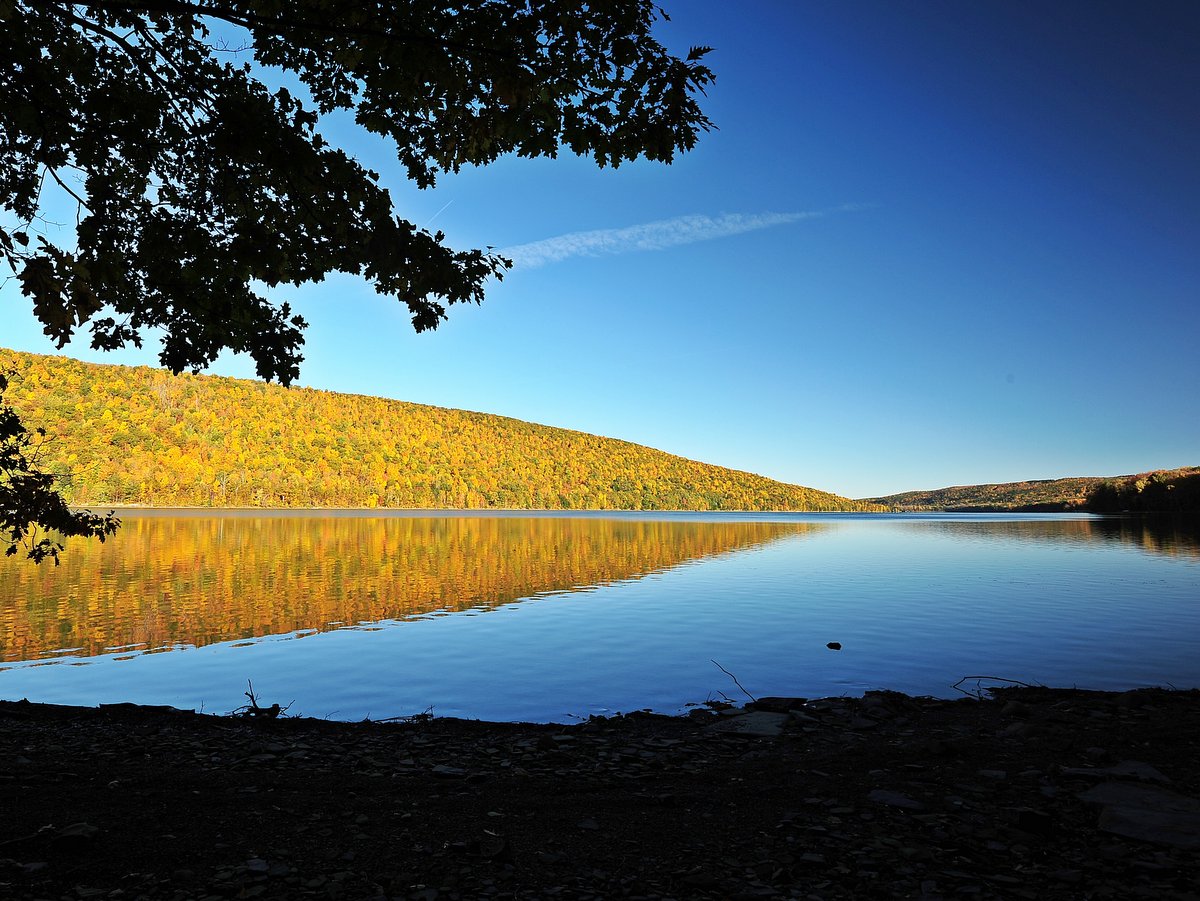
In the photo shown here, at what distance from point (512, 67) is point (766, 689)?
1350 centimetres

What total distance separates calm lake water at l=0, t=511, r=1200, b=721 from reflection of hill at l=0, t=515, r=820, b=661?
0.17 meters

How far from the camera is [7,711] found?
1161 cm

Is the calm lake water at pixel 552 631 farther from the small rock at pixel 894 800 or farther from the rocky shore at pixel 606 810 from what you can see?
the small rock at pixel 894 800

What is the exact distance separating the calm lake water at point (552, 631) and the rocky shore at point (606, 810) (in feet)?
13.5

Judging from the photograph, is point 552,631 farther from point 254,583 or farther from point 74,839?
point 254,583

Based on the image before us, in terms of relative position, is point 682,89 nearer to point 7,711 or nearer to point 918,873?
point 918,873

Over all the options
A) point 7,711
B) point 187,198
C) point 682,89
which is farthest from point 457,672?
point 682,89

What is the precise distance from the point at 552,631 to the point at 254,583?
60.4 feet

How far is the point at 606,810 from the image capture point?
24.1 feet

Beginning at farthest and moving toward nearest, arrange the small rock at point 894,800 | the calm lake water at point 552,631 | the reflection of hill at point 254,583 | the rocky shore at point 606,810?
the reflection of hill at point 254,583 < the calm lake water at point 552,631 < the small rock at point 894,800 < the rocky shore at point 606,810

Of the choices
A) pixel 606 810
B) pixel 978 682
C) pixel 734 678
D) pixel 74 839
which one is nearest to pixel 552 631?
pixel 734 678

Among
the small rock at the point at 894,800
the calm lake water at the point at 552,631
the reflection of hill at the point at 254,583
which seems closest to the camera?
the small rock at the point at 894,800

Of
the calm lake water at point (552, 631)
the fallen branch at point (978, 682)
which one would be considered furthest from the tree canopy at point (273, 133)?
the fallen branch at point (978, 682)

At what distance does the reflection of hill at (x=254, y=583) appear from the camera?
22.1m
